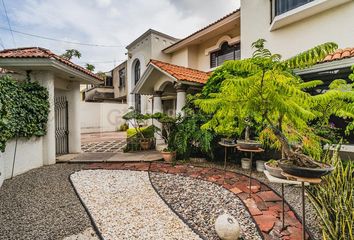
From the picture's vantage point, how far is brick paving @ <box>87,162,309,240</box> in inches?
133

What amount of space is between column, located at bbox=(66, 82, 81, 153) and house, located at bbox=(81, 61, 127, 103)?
14232 millimetres

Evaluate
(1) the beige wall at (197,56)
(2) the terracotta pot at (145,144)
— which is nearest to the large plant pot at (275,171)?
(2) the terracotta pot at (145,144)

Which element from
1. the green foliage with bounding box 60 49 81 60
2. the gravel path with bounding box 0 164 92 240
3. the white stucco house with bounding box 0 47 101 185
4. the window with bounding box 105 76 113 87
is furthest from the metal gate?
the window with bounding box 105 76 113 87

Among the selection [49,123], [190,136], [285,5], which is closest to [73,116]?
[49,123]

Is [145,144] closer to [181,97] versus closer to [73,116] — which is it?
[181,97]

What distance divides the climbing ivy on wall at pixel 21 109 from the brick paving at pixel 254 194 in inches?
106

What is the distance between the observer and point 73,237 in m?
3.29

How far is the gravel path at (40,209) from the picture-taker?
3477 mm

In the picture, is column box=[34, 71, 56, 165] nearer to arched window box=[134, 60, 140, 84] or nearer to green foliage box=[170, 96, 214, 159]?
green foliage box=[170, 96, 214, 159]

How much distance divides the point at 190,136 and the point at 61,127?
7.06m

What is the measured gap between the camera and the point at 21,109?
22.6ft

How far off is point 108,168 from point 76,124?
4.16 m

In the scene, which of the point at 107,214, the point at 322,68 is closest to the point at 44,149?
the point at 107,214

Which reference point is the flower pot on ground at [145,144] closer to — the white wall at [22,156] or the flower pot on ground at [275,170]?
the white wall at [22,156]
